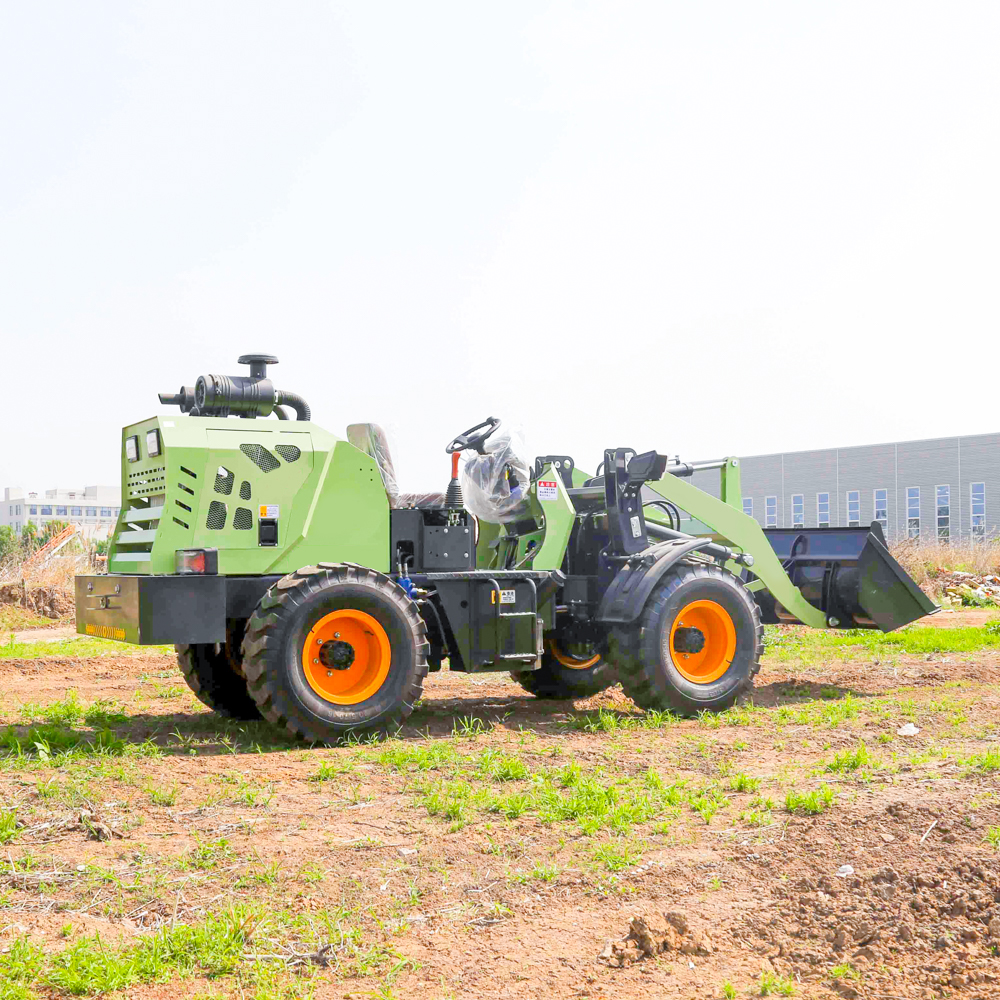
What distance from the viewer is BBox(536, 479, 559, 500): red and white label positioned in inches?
384

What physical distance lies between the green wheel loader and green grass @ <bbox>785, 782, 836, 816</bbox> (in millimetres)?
3090

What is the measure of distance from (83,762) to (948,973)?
5.46 meters

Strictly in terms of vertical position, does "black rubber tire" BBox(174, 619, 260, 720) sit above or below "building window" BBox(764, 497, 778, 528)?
below

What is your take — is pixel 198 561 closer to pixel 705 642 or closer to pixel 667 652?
pixel 667 652

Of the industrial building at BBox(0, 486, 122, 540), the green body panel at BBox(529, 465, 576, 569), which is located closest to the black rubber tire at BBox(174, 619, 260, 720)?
the green body panel at BBox(529, 465, 576, 569)

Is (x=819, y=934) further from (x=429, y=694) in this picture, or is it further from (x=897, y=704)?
(x=429, y=694)

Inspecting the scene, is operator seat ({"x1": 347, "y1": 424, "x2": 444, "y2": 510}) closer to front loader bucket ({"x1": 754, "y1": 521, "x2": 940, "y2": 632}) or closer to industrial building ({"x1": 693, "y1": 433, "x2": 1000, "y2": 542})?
front loader bucket ({"x1": 754, "y1": 521, "x2": 940, "y2": 632})

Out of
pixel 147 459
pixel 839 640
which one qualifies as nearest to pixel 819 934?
pixel 147 459

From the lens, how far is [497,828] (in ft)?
19.7

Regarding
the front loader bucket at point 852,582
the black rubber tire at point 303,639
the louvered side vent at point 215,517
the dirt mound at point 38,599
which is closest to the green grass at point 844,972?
the black rubber tire at point 303,639

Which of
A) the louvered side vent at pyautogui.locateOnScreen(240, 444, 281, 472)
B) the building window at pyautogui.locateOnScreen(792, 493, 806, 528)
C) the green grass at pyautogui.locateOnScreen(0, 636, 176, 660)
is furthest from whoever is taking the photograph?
the building window at pyautogui.locateOnScreen(792, 493, 806, 528)

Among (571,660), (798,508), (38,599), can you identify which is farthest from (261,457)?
(798,508)

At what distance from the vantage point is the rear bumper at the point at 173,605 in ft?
25.7

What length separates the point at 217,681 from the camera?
9469mm
